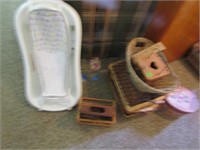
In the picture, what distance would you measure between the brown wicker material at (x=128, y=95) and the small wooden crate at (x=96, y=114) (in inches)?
3.2

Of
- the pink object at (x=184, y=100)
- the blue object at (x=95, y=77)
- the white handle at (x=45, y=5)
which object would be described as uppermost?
the white handle at (x=45, y=5)

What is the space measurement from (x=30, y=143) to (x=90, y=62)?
66cm

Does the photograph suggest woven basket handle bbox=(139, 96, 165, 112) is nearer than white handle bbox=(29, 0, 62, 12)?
No

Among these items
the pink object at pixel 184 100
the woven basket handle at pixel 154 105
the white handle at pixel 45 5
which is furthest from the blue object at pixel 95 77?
the white handle at pixel 45 5

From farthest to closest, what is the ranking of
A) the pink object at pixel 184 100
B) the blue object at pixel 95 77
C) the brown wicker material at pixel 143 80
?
the blue object at pixel 95 77, the pink object at pixel 184 100, the brown wicker material at pixel 143 80

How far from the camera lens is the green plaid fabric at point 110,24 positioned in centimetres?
117

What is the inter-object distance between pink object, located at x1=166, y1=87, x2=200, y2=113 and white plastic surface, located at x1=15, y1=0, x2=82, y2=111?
0.58 meters

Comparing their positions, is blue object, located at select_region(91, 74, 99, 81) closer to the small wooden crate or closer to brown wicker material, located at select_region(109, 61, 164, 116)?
brown wicker material, located at select_region(109, 61, 164, 116)

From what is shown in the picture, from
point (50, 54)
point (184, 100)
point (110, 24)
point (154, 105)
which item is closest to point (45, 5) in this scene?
point (50, 54)

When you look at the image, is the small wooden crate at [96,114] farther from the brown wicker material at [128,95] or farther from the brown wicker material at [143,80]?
the brown wicker material at [143,80]

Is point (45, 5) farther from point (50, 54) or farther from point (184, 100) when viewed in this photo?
point (184, 100)

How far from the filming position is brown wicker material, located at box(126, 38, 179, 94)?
1139mm

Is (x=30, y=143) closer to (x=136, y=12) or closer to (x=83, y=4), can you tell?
(x=83, y=4)

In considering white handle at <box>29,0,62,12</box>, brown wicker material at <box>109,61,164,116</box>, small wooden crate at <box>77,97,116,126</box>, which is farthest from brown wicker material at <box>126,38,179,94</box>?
white handle at <box>29,0,62,12</box>
